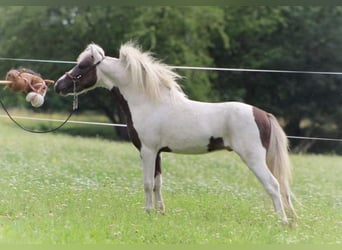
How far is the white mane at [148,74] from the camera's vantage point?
5465mm

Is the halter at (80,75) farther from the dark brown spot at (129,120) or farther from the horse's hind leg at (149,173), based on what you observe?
the horse's hind leg at (149,173)

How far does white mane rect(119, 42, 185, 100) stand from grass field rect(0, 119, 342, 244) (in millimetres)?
1087

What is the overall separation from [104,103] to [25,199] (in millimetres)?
12021

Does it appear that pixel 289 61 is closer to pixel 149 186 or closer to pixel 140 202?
pixel 140 202

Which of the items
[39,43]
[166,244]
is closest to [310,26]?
[39,43]

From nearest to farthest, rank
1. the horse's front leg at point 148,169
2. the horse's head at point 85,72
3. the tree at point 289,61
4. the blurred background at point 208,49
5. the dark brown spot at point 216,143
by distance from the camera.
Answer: the dark brown spot at point 216,143, the horse's front leg at point 148,169, the horse's head at point 85,72, the tree at point 289,61, the blurred background at point 208,49

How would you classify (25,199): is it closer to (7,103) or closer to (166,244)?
(166,244)

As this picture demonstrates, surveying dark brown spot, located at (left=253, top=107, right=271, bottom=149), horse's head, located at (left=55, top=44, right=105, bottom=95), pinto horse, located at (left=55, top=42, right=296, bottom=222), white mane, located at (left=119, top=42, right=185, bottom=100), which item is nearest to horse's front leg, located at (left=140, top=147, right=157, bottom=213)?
pinto horse, located at (left=55, top=42, right=296, bottom=222)

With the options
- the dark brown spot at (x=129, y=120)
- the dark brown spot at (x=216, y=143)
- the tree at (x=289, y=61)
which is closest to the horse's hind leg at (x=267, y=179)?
the dark brown spot at (x=216, y=143)

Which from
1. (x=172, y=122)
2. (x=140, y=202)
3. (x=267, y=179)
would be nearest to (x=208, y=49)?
(x=140, y=202)

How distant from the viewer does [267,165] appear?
539 cm

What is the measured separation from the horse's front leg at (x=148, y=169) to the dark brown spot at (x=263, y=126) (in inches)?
37.1

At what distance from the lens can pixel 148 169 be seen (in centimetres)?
540

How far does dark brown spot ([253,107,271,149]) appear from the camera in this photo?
521 centimetres
